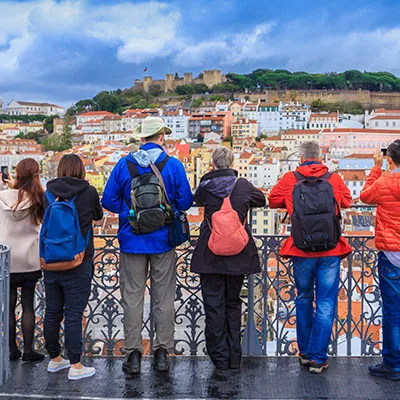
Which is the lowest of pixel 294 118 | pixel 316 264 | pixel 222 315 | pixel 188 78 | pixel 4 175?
pixel 222 315

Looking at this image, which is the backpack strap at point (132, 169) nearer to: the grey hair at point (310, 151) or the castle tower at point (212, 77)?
the grey hair at point (310, 151)

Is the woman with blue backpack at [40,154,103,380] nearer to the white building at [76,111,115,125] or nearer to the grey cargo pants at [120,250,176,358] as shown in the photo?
the grey cargo pants at [120,250,176,358]

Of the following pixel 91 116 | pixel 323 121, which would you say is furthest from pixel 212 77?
pixel 323 121

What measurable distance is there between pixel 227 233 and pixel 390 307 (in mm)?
802

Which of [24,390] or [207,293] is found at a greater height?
[207,293]

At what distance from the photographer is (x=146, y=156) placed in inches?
109

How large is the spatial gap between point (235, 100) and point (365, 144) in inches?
1120

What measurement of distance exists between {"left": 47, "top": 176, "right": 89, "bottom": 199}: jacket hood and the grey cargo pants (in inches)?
14.7

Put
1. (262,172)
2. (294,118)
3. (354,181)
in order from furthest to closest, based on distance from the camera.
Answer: (294,118), (262,172), (354,181)

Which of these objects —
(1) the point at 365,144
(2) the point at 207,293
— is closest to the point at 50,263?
(2) the point at 207,293

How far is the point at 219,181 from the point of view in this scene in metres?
2.73

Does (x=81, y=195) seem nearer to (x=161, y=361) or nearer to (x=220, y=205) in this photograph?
(x=220, y=205)

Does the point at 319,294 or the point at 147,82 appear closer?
the point at 319,294

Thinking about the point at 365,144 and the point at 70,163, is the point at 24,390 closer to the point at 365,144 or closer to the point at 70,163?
the point at 70,163
